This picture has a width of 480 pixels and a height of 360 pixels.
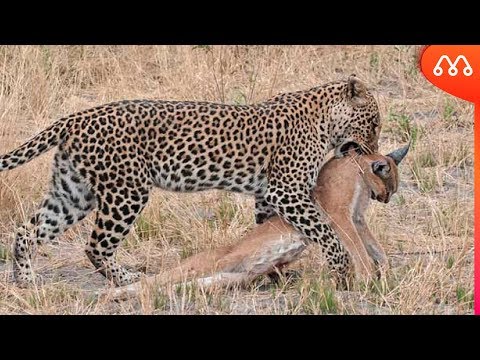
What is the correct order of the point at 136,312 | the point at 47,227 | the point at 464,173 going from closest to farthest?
the point at 136,312
the point at 47,227
the point at 464,173

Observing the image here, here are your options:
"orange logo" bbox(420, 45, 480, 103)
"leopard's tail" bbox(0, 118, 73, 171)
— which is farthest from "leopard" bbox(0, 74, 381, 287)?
"orange logo" bbox(420, 45, 480, 103)

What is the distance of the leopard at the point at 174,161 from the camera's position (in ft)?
36.1

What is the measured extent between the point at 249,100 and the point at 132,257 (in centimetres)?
318

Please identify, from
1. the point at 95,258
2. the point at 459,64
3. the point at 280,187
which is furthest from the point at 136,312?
the point at 459,64

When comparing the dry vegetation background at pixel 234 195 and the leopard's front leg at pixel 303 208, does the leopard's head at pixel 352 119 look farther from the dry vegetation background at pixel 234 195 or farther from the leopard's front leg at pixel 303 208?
the dry vegetation background at pixel 234 195

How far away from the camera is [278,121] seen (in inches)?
452

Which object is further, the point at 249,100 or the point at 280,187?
the point at 249,100

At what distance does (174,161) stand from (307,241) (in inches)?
45.3

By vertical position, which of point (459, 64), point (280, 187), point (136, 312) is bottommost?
point (136, 312)

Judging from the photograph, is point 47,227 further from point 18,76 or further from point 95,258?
point 18,76

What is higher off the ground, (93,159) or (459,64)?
(459,64)

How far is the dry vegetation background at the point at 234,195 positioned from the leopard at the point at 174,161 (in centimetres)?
36

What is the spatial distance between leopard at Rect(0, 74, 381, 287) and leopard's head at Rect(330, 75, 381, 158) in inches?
0.4

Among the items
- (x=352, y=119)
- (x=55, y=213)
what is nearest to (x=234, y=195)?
(x=352, y=119)
